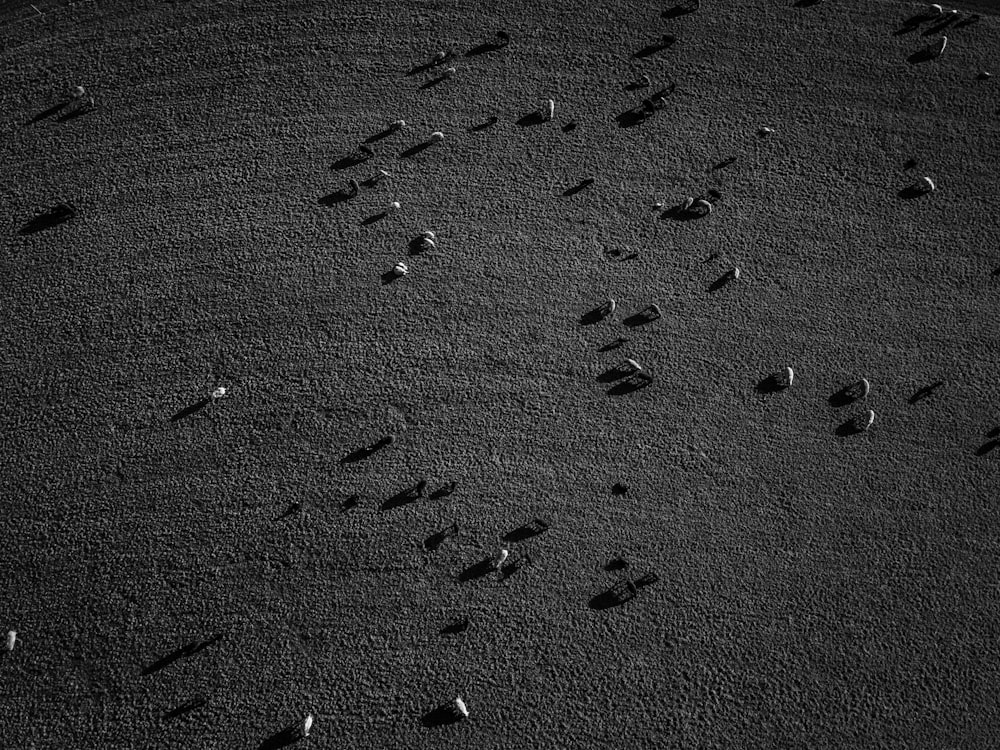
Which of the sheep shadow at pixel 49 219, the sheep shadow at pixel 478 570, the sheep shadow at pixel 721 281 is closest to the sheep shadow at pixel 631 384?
the sheep shadow at pixel 721 281

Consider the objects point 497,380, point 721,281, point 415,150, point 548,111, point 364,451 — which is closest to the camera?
point 364,451

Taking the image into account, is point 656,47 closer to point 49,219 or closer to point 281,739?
point 49,219

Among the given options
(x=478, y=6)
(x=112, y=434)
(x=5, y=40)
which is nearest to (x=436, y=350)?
(x=112, y=434)

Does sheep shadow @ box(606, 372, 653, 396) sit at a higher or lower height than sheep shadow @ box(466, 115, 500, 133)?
lower

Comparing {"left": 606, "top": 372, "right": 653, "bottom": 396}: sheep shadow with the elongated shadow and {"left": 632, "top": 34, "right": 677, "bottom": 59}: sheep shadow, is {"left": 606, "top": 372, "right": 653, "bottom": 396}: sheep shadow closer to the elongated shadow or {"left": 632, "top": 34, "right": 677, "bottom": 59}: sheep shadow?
{"left": 632, "top": 34, "right": 677, "bottom": 59}: sheep shadow

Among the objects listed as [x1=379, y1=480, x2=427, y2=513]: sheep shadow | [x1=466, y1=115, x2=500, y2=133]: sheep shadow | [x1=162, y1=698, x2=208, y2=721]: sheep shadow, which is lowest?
[x1=162, y1=698, x2=208, y2=721]: sheep shadow

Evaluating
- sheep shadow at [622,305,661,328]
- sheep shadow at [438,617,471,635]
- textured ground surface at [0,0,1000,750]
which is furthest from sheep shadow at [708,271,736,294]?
sheep shadow at [438,617,471,635]

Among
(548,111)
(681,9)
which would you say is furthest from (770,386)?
(681,9)
